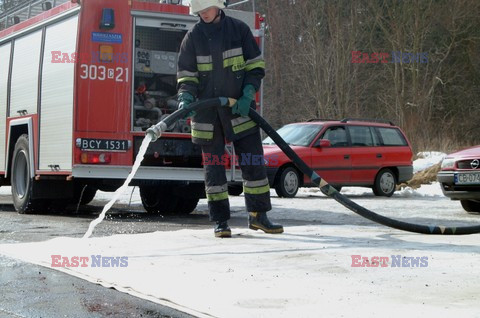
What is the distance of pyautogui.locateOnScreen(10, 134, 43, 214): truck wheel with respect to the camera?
37.5ft

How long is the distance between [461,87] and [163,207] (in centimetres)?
2234

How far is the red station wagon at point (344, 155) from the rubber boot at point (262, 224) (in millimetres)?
7725

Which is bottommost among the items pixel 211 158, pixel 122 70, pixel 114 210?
pixel 114 210

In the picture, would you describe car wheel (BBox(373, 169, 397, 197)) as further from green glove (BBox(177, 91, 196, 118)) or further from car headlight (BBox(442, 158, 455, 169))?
green glove (BBox(177, 91, 196, 118))

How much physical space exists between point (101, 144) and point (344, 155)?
7.21m

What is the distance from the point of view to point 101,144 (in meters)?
10.4

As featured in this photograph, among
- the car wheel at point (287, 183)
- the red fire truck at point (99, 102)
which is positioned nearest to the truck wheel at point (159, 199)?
the red fire truck at point (99, 102)

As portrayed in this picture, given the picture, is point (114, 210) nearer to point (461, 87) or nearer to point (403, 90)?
point (403, 90)

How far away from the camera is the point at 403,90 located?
2981cm

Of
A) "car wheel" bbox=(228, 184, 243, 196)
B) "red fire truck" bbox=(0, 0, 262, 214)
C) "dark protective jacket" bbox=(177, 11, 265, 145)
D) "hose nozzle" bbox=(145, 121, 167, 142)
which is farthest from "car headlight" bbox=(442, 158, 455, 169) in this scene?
"hose nozzle" bbox=(145, 121, 167, 142)

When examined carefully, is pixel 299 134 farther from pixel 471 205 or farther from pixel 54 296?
pixel 54 296

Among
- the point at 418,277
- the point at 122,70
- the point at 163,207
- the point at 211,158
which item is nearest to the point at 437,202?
the point at 163,207

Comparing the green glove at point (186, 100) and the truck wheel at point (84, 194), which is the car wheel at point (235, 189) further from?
the green glove at point (186, 100)

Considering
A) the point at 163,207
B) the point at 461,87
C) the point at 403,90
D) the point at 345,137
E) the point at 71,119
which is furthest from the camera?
the point at 461,87
